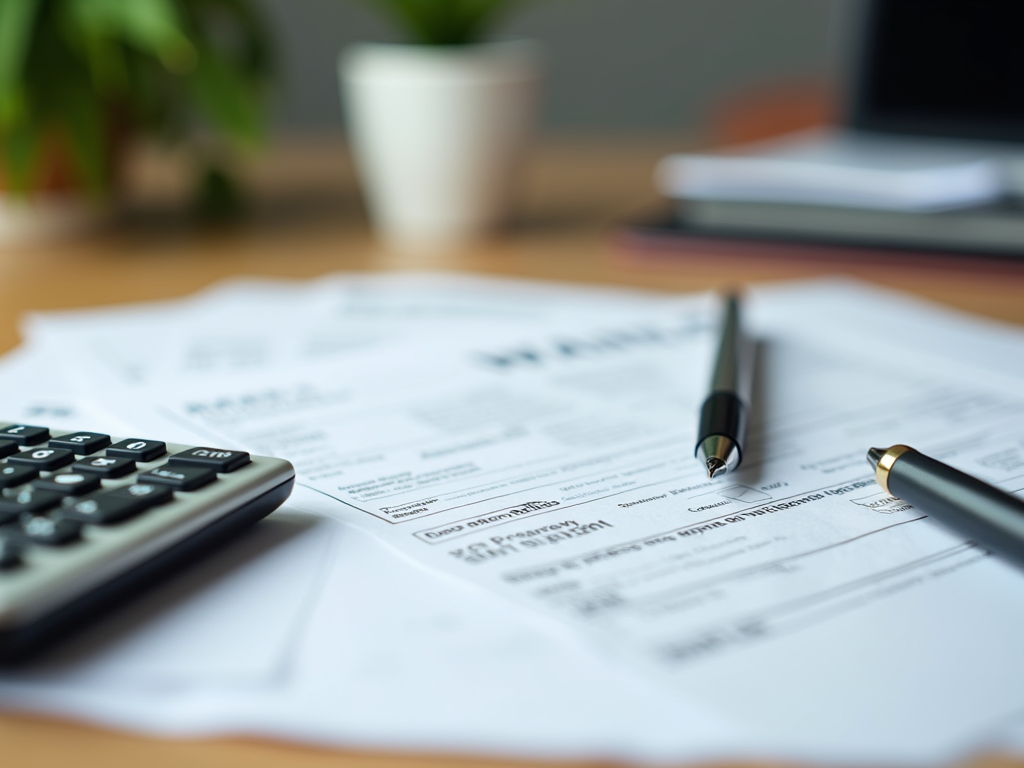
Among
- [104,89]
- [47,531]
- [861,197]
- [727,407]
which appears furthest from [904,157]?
[47,531]

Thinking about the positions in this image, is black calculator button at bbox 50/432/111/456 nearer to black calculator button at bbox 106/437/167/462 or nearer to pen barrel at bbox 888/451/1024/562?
black calculator button at bbox 106/437/167/462

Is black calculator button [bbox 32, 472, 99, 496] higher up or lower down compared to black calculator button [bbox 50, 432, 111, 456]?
higher up

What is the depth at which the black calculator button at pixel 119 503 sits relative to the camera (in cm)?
29

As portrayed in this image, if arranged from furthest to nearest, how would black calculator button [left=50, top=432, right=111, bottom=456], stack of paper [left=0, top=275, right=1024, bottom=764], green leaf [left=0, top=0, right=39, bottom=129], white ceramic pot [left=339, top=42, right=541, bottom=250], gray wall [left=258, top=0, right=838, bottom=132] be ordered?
1. gray wall [left=258, top=0, right=838, bottom=132]
2. white ceramic pot [left=339, top=42, right=541, bottom=250]
3. green leaf [left=0, top=0, right=39, bottom=129]
4. black calculator button [left=50, top=432, right=111, bottom=456]
5. stack of paper [left=0, top=275, right=1024, bottom=764]

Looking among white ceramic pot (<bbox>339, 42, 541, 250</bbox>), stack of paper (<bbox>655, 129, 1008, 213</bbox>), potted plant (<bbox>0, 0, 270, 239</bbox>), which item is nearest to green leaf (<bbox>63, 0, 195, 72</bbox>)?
potted plant (<bbox>0, 0, 270, 239</bbox>)

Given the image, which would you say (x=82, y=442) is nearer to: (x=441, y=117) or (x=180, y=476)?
(x=180, y=476)

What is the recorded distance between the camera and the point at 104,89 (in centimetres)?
78

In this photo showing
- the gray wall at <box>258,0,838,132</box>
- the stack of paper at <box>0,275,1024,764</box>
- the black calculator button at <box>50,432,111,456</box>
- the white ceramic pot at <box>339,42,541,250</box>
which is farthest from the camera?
the gray wall at <box>258,0,838,132</box>

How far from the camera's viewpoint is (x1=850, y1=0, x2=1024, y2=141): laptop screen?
31.9 inches

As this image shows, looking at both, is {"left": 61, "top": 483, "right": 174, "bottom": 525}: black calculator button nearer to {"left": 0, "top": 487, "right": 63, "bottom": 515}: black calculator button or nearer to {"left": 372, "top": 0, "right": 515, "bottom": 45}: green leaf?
{"left": 0, "top": 487, "right": 63, "bottom": 515}: black calculator button

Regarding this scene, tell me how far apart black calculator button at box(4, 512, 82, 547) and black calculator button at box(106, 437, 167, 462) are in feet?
0.18

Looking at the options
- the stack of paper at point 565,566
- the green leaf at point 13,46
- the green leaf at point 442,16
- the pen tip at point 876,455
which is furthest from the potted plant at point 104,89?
the pen tip at point 876,455

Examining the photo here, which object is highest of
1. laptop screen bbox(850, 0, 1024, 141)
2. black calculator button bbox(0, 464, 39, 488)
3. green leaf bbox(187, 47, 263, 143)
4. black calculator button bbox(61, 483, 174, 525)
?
laptop screen bbox(850, 0, 1024, 141)

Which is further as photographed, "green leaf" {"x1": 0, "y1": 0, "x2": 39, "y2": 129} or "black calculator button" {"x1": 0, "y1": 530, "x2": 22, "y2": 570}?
"green leaf" {"x1": 0, "y1": 0, "x2": 39, "y2": 129}
